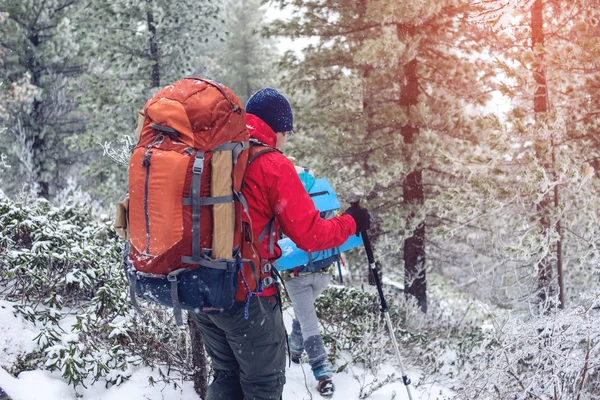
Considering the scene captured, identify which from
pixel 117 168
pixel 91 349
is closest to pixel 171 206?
pixel 91 349

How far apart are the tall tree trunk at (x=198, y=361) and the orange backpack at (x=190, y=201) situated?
1612 mm

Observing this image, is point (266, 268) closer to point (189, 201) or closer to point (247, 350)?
point (247, 350)

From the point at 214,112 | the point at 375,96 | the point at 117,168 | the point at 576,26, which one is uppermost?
the point at 576,26

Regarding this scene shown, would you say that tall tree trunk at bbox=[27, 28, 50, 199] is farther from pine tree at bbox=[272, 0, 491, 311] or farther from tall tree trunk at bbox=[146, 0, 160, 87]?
pine tree at bbox=[272, 0, 491, 311]

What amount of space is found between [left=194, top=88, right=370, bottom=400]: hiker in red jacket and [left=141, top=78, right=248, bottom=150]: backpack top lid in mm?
239

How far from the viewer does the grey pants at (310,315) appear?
4.30m

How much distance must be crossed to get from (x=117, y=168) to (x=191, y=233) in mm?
10155

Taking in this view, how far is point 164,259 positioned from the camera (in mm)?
2412

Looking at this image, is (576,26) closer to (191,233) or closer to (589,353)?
(589,353)

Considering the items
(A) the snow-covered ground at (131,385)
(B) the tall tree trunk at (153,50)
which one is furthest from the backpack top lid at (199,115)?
(B) the tall tree trunk at (153,50)

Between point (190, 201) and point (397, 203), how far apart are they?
6793 millimetres

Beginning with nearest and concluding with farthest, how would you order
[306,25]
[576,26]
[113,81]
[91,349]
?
[91,349]
[576,26]
[306,25]
[113,81]

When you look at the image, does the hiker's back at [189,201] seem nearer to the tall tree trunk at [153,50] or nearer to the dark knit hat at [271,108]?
the dark knit hat at [271,108]

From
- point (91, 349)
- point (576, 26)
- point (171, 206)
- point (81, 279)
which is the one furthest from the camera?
point (576, 26)
